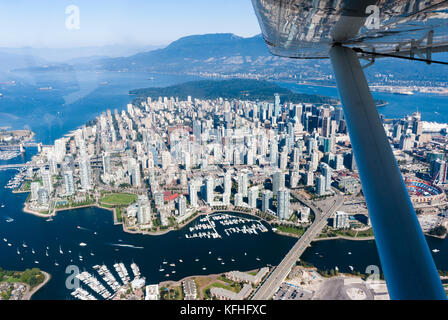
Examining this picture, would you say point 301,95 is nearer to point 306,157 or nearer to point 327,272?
point 306,157

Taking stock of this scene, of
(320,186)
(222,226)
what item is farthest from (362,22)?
(320,186)

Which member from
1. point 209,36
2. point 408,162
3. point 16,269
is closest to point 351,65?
point 16,269

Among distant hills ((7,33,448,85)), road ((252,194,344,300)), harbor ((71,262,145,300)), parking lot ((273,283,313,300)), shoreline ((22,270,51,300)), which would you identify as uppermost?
distant hills ((7,33,448,85))

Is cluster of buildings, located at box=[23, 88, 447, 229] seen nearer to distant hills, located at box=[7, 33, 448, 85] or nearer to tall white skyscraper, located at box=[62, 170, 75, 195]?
tall white skyscraper, located at box=[62, 170, 75, 195]

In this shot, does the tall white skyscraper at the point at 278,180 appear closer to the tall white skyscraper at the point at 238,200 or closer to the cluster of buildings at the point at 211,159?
the cluster of buildings at the point at 211,159

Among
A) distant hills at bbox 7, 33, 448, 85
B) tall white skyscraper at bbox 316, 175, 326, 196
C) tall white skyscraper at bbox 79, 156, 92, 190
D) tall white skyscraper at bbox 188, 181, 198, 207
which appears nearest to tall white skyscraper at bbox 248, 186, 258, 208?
tall white skyscraper at bbox 188, 181, 198, 207

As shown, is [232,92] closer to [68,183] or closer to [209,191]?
[68,183]

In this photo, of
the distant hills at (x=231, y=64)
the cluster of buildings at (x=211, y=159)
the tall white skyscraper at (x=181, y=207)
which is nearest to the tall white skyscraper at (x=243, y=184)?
the cluster of buildings at (x=211, y=159)
